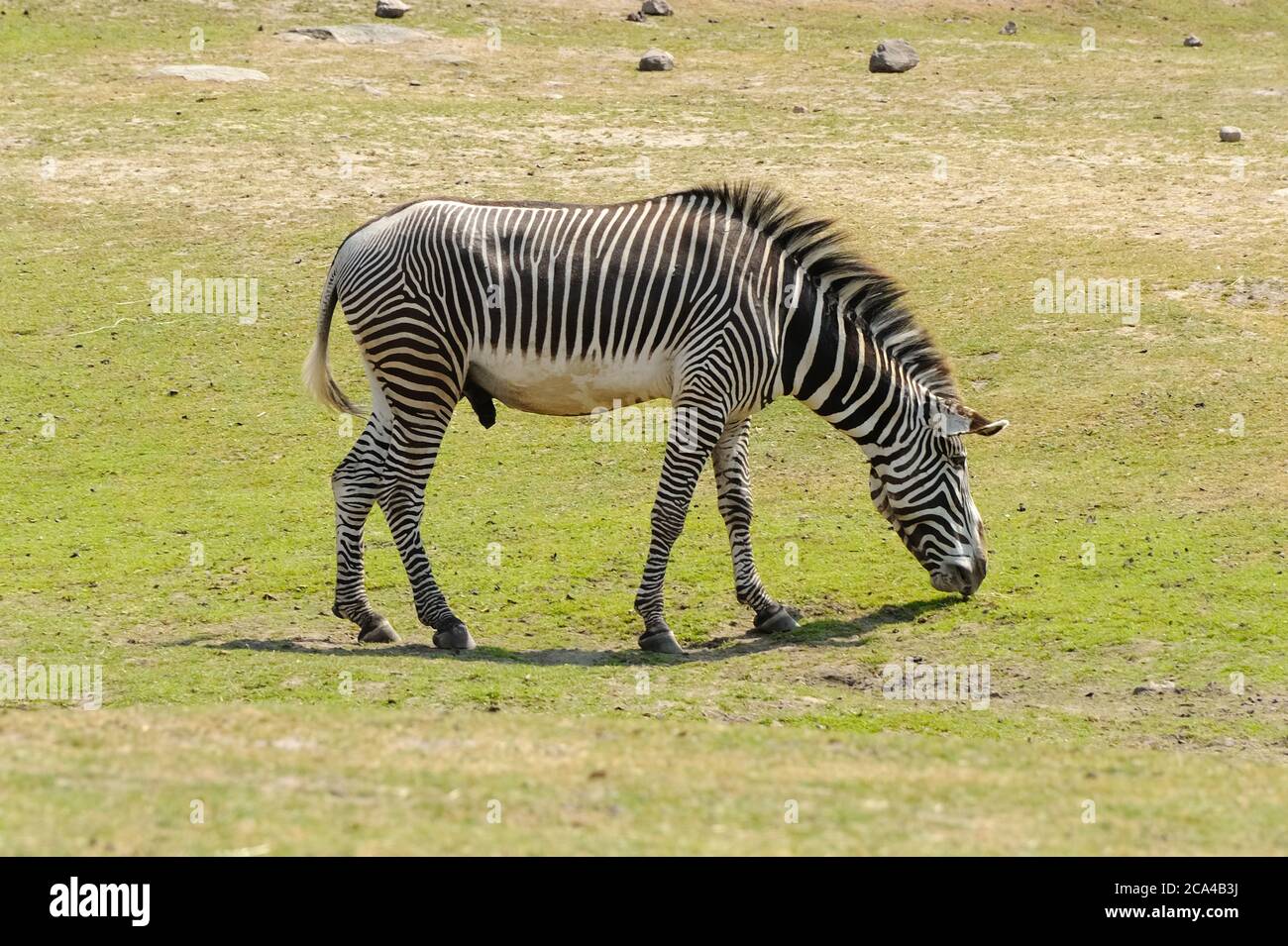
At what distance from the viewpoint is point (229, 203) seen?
25922mm

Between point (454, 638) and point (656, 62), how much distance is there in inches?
915

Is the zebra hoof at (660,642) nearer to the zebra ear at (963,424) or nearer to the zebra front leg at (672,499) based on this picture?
the zebra front leg at (672,499)

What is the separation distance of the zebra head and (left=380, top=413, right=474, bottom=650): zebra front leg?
366 centimetres

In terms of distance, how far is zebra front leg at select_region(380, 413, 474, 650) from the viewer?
13.1m

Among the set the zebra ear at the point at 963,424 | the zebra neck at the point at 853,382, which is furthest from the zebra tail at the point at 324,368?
the zebra ear at the point at 963,424

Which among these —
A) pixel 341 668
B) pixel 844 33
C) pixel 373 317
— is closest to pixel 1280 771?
pixel 341 668

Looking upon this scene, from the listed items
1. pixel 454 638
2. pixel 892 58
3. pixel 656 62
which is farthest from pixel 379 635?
pixel 892 58

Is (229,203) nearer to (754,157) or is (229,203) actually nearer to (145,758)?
(754,157)

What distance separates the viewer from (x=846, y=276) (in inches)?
530

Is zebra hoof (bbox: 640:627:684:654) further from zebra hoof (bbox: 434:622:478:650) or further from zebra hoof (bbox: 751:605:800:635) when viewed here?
zebra hoof (bbox: 434:622:478:650)

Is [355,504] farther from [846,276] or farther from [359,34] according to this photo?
[359,34]

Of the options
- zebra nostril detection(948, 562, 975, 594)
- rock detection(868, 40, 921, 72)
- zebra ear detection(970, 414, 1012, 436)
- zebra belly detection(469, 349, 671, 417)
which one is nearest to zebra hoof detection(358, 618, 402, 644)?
zebra belly detection(469, 349, 671, 417)

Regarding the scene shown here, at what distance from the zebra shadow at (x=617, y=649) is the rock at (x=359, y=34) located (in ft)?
80.1

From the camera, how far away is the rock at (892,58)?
3419cm
